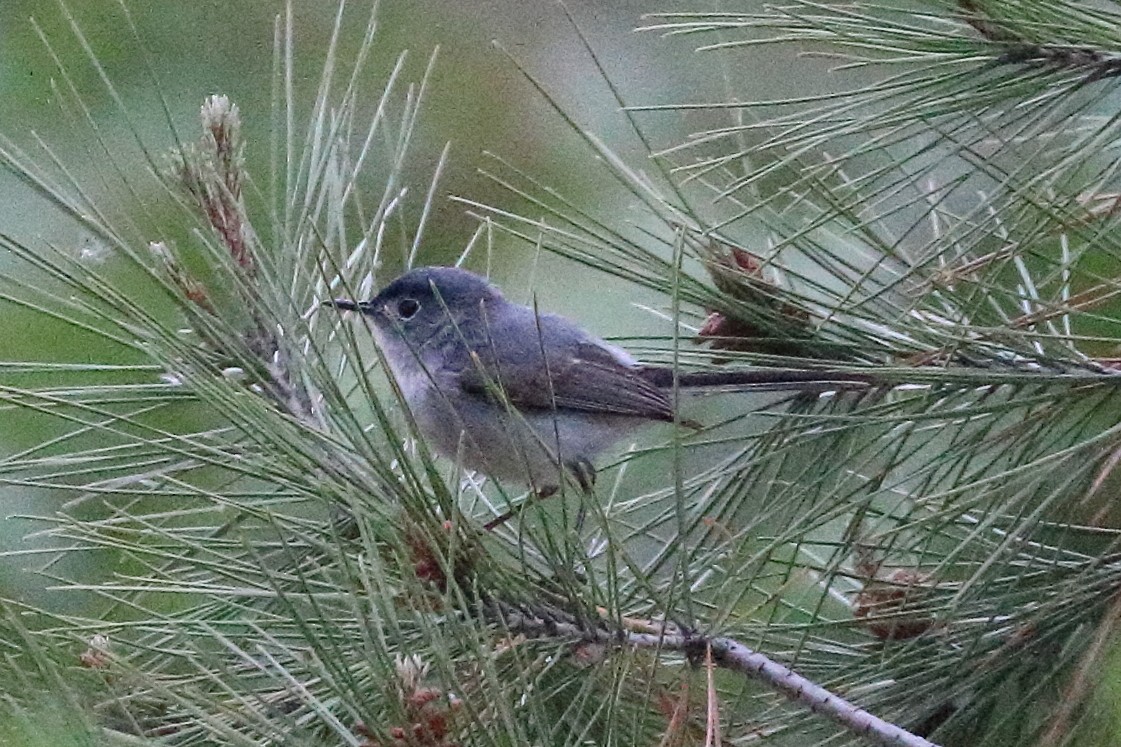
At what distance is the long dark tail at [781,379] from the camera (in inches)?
37.1

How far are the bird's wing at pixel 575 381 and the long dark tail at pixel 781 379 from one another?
358 millimetres

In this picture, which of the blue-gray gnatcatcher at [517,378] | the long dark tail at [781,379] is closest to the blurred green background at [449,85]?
the blue-gray gnatcatcher at [517,378]

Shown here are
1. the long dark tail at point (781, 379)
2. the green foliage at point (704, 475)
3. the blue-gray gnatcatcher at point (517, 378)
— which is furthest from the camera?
the blue-gray gnatcatcher at point (517, 378)

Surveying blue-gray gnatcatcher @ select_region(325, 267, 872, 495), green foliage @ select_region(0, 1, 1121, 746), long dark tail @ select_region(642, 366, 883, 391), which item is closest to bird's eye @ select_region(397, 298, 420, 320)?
blue-gray gnatcatcher @ select_region(325, 267, 872, 495)

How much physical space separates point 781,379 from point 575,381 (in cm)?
49

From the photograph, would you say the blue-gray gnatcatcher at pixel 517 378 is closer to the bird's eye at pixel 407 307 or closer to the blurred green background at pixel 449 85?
the bird's eye at pixel 407 307

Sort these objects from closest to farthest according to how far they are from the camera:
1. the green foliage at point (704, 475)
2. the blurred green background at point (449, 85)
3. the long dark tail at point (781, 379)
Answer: the green foliage at point (704, 475)
the long dark tail at point (781, 379)
the blurred green background at point (449, 85)

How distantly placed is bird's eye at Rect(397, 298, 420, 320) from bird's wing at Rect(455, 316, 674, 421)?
0.09 m

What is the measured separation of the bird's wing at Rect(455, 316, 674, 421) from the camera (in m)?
1.42

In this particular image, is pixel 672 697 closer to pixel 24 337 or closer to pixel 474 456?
pixel 474 456

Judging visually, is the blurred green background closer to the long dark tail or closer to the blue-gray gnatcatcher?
the blue-gray gnatcatcher

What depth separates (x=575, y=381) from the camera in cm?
145

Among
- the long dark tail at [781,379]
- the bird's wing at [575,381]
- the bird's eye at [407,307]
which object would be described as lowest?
the bird's wing at [575,381]

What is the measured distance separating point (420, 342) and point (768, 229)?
62 centimetres
